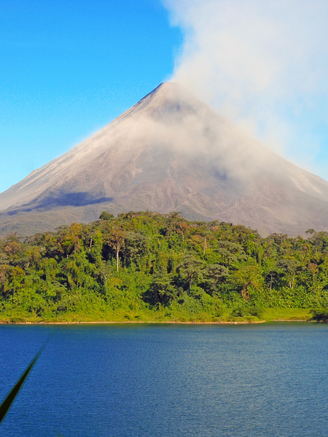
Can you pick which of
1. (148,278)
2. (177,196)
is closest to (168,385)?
(148,278)

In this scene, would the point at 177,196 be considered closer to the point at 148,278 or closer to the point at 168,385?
the point at 148,278

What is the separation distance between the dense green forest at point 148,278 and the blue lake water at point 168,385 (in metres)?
12.8

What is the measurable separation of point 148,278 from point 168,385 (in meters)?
37.4

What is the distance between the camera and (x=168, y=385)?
2380 cm

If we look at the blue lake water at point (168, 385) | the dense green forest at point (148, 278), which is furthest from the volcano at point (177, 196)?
the blue lake water at point (168, 385)

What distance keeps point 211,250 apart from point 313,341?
95.5 feet

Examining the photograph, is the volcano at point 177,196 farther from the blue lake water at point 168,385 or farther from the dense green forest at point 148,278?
the blue lake water at point 168,385

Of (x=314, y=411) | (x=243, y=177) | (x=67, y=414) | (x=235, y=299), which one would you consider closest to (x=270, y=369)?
(x=314, y=411)

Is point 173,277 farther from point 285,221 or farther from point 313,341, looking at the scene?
point 285,221

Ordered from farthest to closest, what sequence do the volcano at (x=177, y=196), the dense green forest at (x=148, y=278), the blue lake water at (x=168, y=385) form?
1. the volcano at (x=177, y=196)
2. the dense green forest at (x=148, y=278)
3. the blue lake water at (x=168, y=385)

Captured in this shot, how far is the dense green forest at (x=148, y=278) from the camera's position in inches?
2185

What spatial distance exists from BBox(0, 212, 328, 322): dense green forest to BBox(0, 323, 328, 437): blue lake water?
12777mm

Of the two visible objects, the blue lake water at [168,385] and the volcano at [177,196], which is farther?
the volcano at [177,196]

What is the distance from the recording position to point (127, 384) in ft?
78.4
